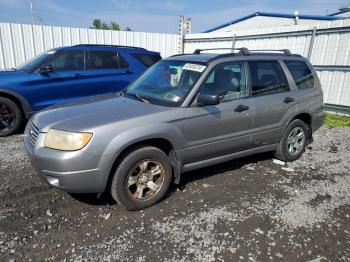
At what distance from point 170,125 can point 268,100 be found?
1.74 metres

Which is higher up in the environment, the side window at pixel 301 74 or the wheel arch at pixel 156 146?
the side window at pixel 301 74

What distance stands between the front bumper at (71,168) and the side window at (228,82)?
1.57 m

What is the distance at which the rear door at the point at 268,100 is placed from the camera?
4.10 meters

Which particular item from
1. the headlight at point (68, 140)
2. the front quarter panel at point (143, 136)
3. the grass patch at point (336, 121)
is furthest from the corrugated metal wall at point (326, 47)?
the headlight at point (68, 140)

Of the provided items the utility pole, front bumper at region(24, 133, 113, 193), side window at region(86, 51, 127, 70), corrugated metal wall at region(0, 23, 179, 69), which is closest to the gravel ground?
front bumper at region(24, 133, 113, 193)

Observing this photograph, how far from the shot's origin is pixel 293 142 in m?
4.88

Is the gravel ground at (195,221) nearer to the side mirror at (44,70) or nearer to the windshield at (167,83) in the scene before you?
the windshield at (167,83)

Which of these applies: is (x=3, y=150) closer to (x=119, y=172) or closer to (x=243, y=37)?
(x=119, y=172)

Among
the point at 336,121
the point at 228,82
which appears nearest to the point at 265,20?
the point at 336,121

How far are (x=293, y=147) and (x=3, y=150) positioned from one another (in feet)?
17.0

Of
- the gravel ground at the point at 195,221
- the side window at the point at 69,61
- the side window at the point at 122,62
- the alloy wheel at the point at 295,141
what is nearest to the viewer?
the gravel ground at the point at 195,221

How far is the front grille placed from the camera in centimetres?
316

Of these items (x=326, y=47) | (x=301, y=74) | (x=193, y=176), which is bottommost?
(x=193, y=176)

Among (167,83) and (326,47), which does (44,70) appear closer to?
(167,83)
